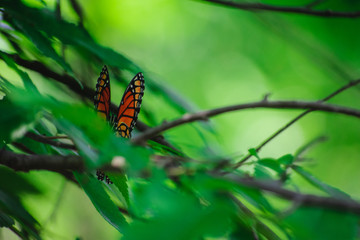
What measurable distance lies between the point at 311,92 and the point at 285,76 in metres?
0.32

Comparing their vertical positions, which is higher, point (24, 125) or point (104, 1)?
point (104, 1)

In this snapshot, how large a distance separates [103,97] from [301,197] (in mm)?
652

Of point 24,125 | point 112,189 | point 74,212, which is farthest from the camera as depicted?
point 74,212

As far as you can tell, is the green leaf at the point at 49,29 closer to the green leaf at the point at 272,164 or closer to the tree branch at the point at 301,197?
the green leaf at the point at 272,164

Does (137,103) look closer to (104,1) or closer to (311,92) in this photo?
(104,1)

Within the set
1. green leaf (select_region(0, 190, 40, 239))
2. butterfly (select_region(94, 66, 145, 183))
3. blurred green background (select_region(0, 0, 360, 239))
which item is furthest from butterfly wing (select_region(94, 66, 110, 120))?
blurred green background (select_region(0, 0, 360, 239))

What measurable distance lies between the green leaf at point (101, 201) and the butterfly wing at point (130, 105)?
268mm

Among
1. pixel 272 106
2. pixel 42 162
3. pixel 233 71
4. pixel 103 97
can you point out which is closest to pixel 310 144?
pixel 272 106

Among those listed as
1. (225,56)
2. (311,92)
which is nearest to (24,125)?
(311,92)

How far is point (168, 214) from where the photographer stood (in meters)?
0.35

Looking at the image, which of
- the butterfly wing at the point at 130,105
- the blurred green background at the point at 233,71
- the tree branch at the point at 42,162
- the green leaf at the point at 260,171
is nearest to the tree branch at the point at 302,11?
the butterfly wing at the point at 130,105

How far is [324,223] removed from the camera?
38cm

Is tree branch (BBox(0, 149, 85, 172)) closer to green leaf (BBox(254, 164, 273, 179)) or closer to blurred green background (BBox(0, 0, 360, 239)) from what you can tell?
green leaf (BBox(254, 164, 273, 179))

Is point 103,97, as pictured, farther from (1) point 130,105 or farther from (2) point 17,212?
(2) point 17,212
